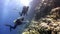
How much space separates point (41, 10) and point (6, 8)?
20719 mm

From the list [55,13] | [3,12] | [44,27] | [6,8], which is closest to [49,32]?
[44,27]

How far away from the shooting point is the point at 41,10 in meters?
7.34

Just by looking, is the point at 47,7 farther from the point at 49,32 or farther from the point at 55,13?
the point at 49,32

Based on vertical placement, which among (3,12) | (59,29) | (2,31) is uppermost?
(59,29)

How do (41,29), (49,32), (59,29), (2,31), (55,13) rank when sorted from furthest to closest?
(2,31), (55,13), (41,29), (49,32), (59,29)

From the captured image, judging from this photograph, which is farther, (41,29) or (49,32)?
(41,29)

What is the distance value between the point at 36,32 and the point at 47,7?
234cm

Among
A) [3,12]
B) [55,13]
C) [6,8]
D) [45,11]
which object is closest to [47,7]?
[45,11]

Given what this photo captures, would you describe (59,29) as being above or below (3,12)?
above

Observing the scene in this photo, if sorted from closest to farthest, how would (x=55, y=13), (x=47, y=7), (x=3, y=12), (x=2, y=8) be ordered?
(x=55, y=13)
(x=47, y=7)
(x=2, y=8)
(x=3, y=12)

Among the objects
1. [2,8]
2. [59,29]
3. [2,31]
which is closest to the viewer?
[59,29]

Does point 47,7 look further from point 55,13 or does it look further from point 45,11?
point 55,13

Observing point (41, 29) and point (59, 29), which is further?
point (41, 29)

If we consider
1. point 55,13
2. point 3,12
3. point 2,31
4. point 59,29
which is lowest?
point 2,31
